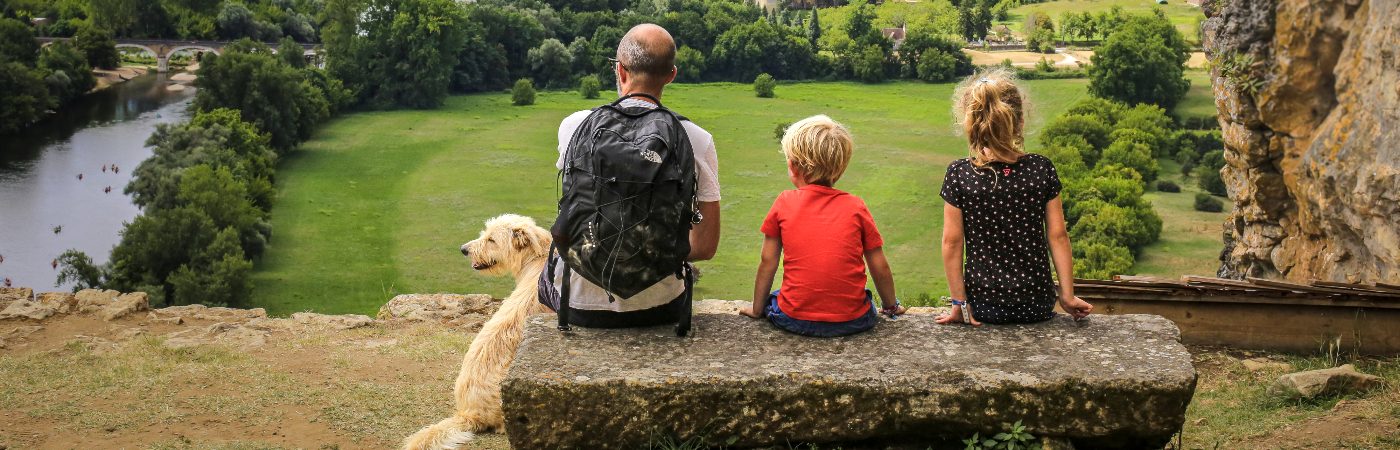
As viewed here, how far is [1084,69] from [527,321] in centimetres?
8696

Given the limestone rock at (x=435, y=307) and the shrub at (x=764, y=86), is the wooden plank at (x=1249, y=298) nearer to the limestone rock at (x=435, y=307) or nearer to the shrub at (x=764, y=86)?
the limestone rock at (x=435, y=307)

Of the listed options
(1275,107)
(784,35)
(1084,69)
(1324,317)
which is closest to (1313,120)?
(1275,107)

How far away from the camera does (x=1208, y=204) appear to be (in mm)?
53375

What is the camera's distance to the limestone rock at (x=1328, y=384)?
5.82 m

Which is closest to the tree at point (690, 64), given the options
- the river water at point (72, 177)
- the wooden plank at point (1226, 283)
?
the river water at point (72, 177)

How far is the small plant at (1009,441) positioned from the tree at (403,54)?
76.0 metres

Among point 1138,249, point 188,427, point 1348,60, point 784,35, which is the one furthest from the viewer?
point 784,35

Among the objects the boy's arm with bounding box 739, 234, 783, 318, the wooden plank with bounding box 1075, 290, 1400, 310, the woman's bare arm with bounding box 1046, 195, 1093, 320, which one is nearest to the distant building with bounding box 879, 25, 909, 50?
the wooden plank with bounding box 1075, 290, 1400, 310

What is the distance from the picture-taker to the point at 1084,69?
83625 mm

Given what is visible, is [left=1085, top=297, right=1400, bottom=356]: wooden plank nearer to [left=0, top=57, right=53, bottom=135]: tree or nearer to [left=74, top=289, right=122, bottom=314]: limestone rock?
[left=74, top=289, right=122, bottom=314]: limestone rock

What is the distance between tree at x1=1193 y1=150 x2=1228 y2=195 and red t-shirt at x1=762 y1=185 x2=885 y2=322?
57473mm

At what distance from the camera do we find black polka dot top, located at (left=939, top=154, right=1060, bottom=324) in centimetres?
418

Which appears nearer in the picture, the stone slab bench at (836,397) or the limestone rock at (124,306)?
the stone slab bench at (836,397)

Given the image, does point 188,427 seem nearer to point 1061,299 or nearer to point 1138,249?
point 1061,299
